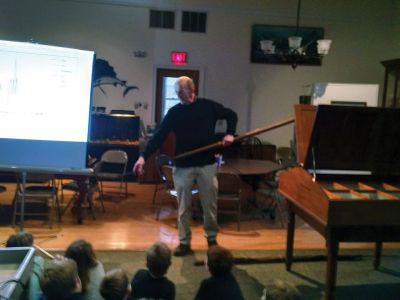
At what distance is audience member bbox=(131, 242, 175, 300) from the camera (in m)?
2.18

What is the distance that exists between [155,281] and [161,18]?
5866 mm

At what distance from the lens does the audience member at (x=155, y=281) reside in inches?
85.7

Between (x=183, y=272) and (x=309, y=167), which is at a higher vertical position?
(x=309, y=167)

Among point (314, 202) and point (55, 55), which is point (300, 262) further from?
point (55, 55)

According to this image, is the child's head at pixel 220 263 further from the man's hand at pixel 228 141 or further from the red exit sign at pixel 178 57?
the red exit sign at pixel 178 57

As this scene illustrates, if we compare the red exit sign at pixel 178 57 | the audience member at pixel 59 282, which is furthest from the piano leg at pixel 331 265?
the red exit sign at pixel 178 57

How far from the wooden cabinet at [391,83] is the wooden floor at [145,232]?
3.38 metres

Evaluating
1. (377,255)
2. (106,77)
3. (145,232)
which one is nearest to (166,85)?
(106,77)

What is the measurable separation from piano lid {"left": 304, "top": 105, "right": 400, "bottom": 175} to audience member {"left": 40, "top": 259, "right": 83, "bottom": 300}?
6.01 feet

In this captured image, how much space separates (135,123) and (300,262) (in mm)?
4129

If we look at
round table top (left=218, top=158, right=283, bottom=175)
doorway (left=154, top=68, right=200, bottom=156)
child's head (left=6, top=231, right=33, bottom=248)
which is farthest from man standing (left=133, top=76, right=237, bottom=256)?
doorway (left=154, top=68, right=200, bottom=156)

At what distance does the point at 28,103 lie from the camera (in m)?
3.25

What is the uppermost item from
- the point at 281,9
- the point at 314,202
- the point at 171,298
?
the point at 281,9

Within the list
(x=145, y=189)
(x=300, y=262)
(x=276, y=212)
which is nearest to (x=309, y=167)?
(x=300, y=262)
